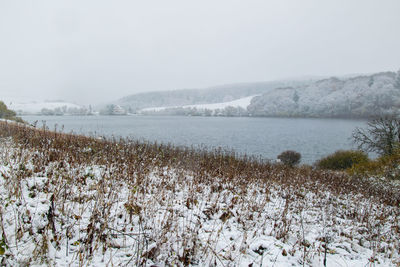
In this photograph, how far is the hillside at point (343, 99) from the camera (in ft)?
441

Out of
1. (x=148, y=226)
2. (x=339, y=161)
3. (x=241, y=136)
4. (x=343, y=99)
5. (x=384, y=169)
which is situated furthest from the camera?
(x=343, y=99)

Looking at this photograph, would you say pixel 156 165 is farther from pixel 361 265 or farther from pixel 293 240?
pixel 361 265

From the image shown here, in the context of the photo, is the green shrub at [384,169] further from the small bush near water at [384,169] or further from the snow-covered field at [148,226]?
the snow-covered field at [148,226]

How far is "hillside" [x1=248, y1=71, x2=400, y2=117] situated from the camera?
134m

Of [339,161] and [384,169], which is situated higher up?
[384,169]

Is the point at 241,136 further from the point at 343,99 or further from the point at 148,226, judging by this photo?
the point at 343,99

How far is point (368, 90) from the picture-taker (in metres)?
148

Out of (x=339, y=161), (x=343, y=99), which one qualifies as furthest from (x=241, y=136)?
(x=343, y=99)

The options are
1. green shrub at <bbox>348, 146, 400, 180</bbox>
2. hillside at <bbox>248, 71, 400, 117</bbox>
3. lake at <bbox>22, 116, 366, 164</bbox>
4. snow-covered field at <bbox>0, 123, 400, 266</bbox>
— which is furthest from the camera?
hillside at <bbox>248, 71, 400, 117</bbox>

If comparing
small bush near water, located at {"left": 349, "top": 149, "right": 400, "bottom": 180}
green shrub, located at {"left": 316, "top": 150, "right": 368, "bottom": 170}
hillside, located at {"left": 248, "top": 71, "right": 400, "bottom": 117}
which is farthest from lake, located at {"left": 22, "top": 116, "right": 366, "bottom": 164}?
hillside, located at {"left": 248, "top": 71, "right": 400, "bottom": 117}

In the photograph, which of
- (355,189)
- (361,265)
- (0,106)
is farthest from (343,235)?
(0,106)

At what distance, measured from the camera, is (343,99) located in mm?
155750

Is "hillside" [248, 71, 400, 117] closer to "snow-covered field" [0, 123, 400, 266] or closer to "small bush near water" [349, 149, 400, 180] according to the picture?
"small bush near water" [349, 149, 400, 180]

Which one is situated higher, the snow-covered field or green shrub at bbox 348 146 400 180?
the snow-covered field
